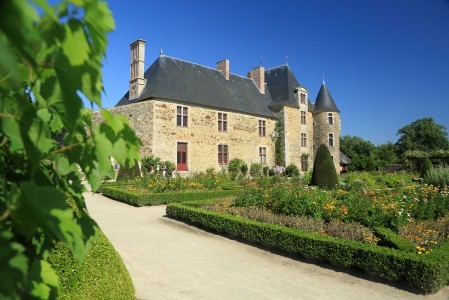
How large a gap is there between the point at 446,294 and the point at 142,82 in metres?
18.6

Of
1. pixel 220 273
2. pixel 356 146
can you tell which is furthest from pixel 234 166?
pixel 356 146

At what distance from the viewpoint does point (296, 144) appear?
87.0ft

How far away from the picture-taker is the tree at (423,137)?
52875 mm

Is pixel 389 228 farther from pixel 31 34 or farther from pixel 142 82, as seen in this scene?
pixel 142 82

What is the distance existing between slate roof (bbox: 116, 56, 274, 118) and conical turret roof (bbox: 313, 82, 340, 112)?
16.3 feet

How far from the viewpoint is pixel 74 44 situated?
62cm

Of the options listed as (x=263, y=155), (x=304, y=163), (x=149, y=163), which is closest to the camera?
(x=149, y=163)

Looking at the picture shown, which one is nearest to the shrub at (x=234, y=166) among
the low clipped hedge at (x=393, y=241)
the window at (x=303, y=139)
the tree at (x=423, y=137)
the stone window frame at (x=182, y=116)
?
the stone window frame at (x=182, y=116)

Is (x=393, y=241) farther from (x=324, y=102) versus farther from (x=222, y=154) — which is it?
(x=324, y=102)

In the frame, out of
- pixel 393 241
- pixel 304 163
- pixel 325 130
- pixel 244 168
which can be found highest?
pixel 325 130

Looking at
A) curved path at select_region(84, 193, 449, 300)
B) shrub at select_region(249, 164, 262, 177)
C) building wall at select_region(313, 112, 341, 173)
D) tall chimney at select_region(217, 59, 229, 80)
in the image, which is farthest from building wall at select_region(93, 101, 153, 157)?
building wall at select_region(313, 112, 341, 173)

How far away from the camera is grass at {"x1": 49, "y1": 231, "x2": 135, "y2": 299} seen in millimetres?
2945

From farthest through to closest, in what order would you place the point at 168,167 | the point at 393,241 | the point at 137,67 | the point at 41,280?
1. the point at 137,67
2. the point at 168,167
3. the point at 393,241
4. the point at 41,280

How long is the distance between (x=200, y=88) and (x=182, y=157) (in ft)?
16.4
